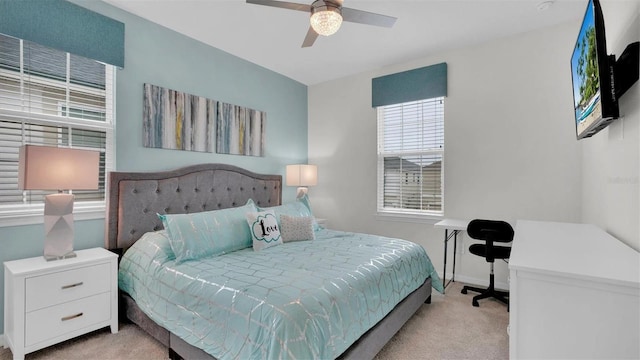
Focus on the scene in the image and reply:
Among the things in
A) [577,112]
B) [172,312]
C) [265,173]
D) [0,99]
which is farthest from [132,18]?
[577,112]

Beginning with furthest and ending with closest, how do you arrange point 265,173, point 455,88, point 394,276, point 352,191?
point 352,191 → point 265,173 → point 455,88 → point 394,276

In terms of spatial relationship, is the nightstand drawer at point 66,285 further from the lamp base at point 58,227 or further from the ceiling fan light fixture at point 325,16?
the ceiling fan light fixture at point 325,16

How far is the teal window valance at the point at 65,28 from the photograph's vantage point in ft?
6.77

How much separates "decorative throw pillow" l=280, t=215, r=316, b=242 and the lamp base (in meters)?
1.60

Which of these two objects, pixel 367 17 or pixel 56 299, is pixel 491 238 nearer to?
pixel 367 17

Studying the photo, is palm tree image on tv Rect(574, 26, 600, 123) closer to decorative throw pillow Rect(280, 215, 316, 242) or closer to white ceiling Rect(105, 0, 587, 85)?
white ceiling Rect(105, 0, 587, 85)

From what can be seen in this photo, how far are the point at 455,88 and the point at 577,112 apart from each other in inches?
60.2

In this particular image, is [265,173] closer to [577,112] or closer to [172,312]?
[172,312]

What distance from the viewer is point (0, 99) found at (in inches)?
81.4

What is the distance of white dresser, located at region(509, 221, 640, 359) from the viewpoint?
36.4 inches

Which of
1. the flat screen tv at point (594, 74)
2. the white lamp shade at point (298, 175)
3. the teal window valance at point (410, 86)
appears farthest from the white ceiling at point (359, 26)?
the white lamp shade at point (298, 175)

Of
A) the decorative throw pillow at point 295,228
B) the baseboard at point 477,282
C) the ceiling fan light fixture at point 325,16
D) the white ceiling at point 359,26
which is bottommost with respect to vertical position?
the baseboard at point 477,282

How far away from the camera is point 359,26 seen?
9.34 feet

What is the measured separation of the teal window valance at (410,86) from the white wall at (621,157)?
1620 mm
